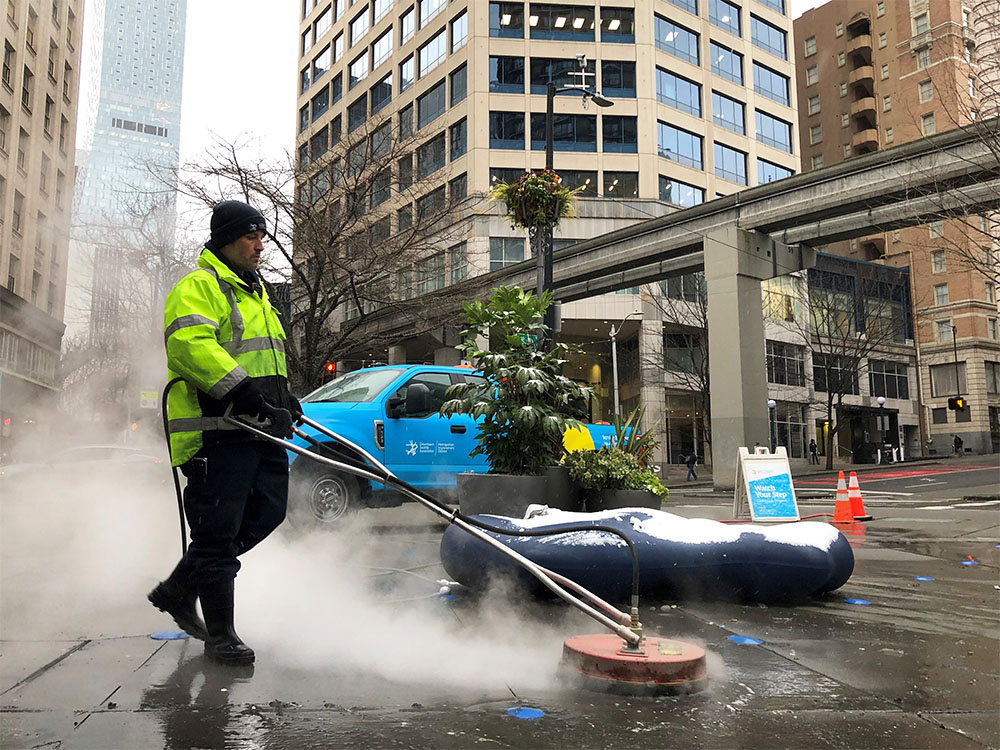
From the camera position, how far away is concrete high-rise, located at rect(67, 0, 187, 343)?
427 inches

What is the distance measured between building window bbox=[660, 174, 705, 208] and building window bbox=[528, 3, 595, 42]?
371 inches

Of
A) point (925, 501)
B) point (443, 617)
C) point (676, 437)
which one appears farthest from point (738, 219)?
point (676, 437)

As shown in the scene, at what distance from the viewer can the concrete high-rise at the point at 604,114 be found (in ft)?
132

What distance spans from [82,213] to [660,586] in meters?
10.3

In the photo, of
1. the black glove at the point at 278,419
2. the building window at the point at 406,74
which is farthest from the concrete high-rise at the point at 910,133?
the black glove at the point at 278,419

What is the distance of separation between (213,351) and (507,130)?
4026 centimetres

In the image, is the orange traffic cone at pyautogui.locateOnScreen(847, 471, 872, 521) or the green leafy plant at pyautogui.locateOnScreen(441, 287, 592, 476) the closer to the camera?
the green leafy plant at pyautogui.locateOnScreen(441, 287, 592, 476)

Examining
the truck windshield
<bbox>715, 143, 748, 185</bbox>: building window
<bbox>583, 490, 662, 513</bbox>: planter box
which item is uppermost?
<bbox>715, 143, 748, 185</bbox>: building window

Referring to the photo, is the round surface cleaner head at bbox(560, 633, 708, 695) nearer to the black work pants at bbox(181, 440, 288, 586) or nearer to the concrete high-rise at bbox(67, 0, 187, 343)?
the black work pants at bbox(181, 440, 288, 586)

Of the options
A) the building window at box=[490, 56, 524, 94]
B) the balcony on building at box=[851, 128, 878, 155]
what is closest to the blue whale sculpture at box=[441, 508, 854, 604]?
the building window at box=[490, 56, 524, 94]

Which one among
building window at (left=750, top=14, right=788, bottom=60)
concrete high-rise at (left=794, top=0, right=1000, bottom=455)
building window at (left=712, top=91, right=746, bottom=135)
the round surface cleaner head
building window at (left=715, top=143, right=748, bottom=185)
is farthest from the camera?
concrete high-rise at (left=794, top=0, right=1000, bottom=455)

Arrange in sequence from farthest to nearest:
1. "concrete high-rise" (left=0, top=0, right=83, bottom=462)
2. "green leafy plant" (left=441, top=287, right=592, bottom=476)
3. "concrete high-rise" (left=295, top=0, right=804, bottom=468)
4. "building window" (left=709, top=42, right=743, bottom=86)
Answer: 1. "building window" (left=709, top=42, right=743, bottom=86)
2. "concrete high-rise" (left=295, top=0, right=804, bottom=468)
3. "concrete high-rise" (left=0, top=0, right=83, bottom=462)
4. "green leafy plant" (left=441, top=287, right=592, bottom=476)

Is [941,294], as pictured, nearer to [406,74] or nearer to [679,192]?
[679,192]

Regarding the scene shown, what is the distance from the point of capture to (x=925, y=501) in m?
15.9
